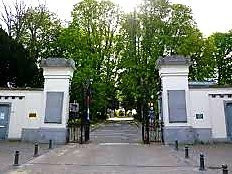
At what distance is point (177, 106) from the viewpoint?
18312 mm

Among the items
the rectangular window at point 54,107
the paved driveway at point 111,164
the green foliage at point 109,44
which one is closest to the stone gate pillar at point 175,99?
the paved driveway at point 111,164

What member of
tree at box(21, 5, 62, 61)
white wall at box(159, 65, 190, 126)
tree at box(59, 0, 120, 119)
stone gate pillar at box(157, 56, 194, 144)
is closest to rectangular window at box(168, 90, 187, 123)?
stone gate pillar at box(157, 56, 194, 144)

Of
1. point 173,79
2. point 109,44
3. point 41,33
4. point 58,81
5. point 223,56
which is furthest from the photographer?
point 223,56

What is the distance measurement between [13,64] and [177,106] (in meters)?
19.9

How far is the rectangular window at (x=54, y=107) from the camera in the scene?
1853cm

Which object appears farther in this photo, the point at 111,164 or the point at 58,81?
the point at 58,81

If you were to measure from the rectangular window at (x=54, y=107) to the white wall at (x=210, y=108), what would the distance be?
671 cm

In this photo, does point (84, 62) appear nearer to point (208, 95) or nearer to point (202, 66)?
point (202, 66)

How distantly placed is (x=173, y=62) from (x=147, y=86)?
50.3ft

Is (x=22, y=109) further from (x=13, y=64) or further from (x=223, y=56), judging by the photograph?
(x=223, y=56)

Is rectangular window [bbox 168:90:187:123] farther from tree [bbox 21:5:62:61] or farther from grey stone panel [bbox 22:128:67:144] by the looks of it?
tree [bbox 21:5:62:61]

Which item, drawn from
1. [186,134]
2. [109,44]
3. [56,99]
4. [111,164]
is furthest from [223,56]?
[111,164]

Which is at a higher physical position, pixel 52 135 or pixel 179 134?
pixel 179 134

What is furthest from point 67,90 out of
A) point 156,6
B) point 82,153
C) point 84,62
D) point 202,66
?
point 202,66
